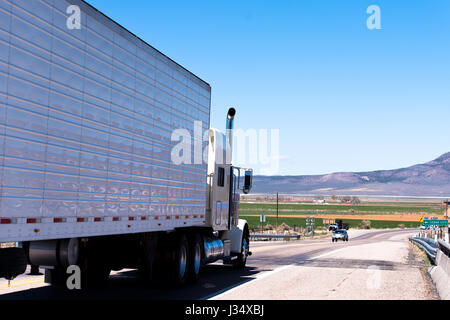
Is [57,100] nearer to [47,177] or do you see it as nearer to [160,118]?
[47,177]

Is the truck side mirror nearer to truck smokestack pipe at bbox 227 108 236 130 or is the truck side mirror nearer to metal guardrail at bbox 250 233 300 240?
truck smokestack pipe at bbox 227 108 236 130

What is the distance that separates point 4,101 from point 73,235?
246 cm

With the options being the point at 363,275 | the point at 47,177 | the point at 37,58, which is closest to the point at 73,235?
the point at 47,177

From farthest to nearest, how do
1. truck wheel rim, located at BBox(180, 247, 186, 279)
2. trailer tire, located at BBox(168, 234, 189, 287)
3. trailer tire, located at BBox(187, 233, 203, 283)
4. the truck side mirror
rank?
1. the truck side mirror
2. trailer tire, located at BBox(187, 233, 203, 283)
3. truck wheel rim, located at BBox(180, 247, 186, 279)
4. trailer tire, located at BBox(168, 234, 189, 287)

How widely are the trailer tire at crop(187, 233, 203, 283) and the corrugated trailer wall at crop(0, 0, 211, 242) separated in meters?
1.46

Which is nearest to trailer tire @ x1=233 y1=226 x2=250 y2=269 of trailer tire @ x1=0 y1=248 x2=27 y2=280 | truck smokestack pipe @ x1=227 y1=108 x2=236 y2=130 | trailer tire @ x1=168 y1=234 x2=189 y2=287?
truck smokestack pipe @ x1=227 y1=108 x2=236 y2=130

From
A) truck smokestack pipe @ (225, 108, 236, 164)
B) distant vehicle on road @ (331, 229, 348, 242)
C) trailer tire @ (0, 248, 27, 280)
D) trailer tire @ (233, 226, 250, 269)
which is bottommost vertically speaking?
distant vehicle on road @ (331, 229, 348, 242)

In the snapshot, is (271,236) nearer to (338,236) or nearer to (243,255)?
(338,236)

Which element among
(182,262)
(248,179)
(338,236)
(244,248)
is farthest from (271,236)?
(182,262)

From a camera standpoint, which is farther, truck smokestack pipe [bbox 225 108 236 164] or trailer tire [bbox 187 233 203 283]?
truck smokestack pipe [bbox 225 108 236 164]

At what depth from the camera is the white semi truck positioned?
7.12 m

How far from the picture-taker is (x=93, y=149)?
29.5 ft

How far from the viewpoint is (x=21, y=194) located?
23.5ft

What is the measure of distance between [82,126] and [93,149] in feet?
1.69
